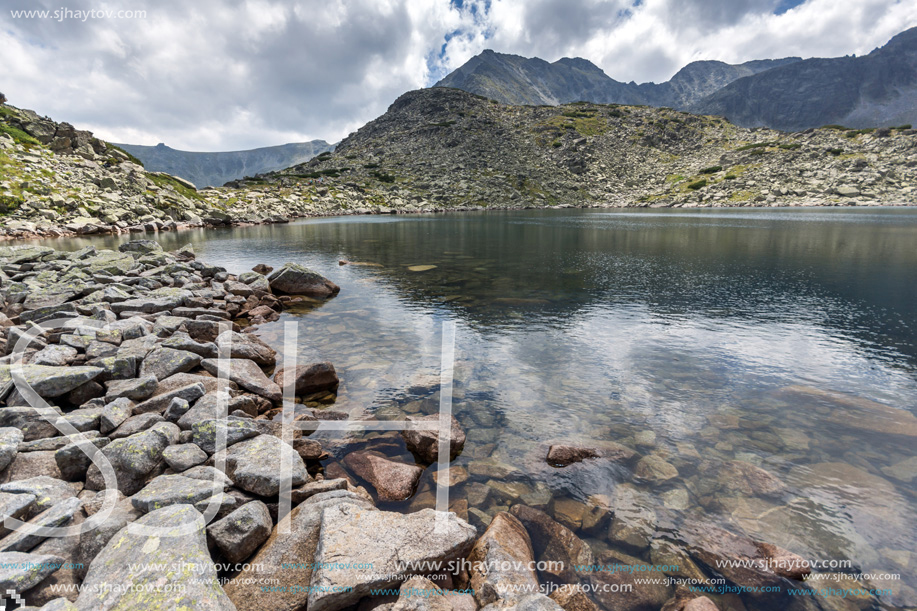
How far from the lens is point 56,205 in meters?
65.2

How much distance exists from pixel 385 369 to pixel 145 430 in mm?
8252

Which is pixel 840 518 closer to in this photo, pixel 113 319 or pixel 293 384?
pixel 293 384

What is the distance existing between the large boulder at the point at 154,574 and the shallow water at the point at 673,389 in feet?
13.3

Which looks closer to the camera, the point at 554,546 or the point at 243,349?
the point at 554,546

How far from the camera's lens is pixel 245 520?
5.93m

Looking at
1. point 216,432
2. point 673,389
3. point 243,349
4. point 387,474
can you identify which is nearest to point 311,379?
point 243,349

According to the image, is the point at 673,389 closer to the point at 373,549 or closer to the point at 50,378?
the point at 373,549

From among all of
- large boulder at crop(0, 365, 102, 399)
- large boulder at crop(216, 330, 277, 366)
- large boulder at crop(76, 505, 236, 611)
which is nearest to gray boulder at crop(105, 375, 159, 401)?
large boulder at crop(0, 365, 102, 399)

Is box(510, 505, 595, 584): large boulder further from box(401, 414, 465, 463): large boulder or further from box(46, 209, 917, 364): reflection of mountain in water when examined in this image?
box(46, 209, 917, 364): reflection of mountain in water

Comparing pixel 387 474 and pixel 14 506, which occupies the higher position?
pixel 14 506

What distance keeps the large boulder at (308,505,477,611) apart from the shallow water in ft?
6.17

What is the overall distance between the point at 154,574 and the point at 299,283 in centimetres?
2437

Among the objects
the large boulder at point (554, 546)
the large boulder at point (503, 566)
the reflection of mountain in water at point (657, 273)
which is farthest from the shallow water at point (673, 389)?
the large boulder at point (503, 566)

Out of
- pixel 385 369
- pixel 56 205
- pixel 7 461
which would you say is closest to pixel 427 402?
pixel 385 369
